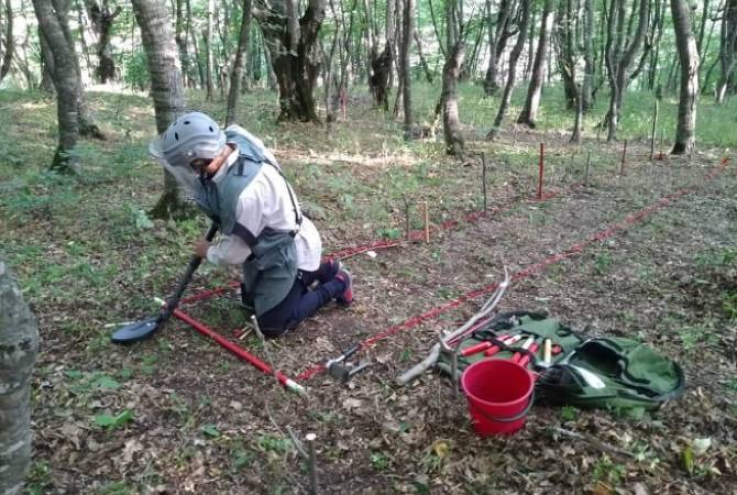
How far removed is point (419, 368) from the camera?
10.8 feet

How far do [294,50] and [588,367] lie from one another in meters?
8.56

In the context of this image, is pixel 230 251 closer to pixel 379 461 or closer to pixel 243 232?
pixel 243 232

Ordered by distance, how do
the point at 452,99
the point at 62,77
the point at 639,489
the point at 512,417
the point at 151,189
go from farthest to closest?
the point at 452,99 → the point at 151,189 → the point at 62,77 → the point at 512,417 → the point at 639,489

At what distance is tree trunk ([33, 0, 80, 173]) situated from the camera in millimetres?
5980

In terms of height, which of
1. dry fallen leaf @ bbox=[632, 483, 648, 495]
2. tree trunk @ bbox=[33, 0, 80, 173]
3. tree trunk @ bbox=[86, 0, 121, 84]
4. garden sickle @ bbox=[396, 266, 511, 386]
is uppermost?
tree trunk @ bbox=[86, 0, 121, 84]

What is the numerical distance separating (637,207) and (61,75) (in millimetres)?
7715

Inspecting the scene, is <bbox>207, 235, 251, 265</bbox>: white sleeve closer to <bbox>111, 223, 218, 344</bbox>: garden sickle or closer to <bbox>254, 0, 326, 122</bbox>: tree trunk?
<bbox>111, 223, 218, 344</bbox>: garden sickle

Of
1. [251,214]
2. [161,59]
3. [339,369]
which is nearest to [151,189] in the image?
[161,59]

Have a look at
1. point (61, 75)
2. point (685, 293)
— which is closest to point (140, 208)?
point (61, 75)

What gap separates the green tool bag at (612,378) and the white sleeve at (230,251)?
209cm

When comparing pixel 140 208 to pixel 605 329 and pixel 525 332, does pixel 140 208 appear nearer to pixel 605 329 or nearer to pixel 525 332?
pixel 525 332

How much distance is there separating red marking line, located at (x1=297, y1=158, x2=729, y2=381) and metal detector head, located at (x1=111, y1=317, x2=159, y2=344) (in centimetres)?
115

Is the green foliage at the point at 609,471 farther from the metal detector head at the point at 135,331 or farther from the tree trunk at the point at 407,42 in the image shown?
the tree trunk at the point at 407,42

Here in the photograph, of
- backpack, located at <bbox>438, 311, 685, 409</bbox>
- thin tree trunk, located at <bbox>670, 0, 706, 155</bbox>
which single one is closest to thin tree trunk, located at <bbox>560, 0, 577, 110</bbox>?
thin tree trunk, located at <bbox>670, 0, 706, 155</bbox>
